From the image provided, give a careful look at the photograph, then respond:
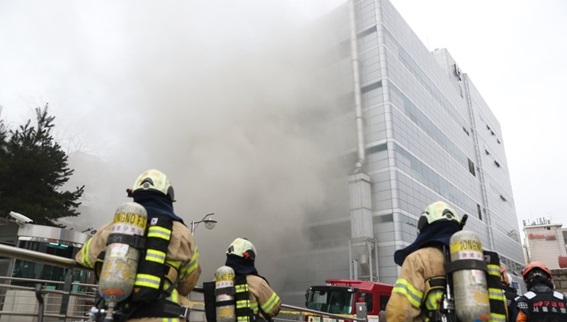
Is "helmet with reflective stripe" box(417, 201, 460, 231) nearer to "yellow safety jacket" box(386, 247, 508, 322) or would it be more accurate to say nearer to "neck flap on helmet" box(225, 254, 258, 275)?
"yellow safety jacket" box(386, 247, 508, 322)

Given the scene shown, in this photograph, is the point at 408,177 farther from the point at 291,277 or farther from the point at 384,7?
the point at 384,7

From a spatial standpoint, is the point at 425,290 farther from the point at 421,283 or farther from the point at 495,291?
the point at 495,291

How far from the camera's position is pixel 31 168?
16.5 metres

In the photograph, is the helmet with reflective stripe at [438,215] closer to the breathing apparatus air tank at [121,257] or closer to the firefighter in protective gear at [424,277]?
the firefighter in protective gear at [424,277]

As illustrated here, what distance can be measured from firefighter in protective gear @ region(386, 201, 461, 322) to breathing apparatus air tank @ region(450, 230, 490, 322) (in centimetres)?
11

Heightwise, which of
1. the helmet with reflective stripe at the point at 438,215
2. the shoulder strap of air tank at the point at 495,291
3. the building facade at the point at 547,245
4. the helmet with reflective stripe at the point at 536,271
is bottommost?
the shoulder strap of air tank at the point at 495,291

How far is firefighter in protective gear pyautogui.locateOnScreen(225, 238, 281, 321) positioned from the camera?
393cm

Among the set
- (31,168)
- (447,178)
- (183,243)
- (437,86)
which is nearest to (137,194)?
(183,243)

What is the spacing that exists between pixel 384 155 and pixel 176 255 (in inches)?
807

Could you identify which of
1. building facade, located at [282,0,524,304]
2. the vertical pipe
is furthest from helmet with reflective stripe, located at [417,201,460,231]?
the vertical pipe

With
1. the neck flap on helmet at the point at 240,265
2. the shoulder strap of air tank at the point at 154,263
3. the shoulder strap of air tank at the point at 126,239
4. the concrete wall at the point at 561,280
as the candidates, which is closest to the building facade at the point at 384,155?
the concrete wall at the point at 561,280

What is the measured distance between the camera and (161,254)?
7.69 ft

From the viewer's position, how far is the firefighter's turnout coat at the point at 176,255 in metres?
2.46

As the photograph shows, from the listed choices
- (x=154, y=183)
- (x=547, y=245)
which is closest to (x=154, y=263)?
(x=154, y=183)
